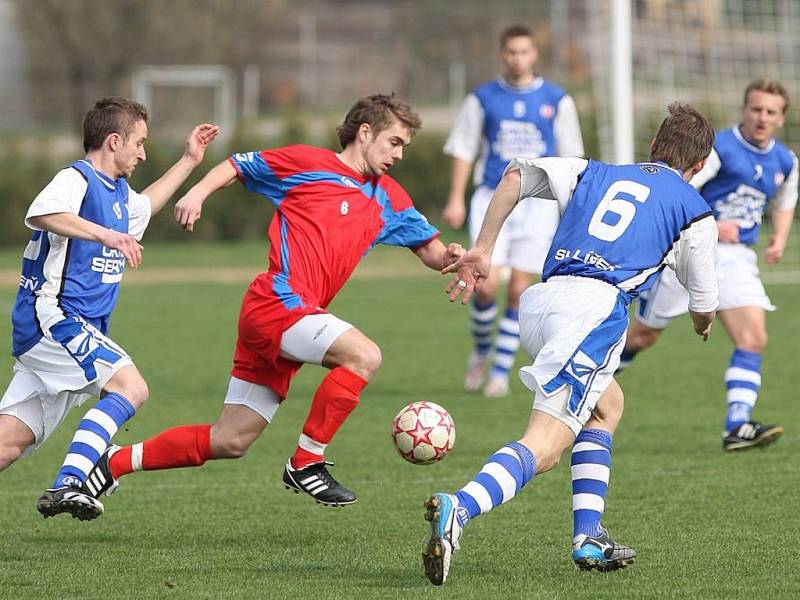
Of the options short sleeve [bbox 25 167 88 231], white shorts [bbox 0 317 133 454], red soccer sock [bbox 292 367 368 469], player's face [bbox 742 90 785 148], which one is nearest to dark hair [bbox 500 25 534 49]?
player's face [bbox 742 90 785 148]

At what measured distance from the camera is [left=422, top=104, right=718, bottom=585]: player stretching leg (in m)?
5.04

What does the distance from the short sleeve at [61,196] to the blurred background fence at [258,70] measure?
18664mm

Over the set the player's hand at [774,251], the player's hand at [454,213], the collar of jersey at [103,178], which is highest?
the collar of jersey at [103,178]

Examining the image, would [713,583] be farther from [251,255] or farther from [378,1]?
[378,1]

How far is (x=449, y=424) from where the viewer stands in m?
5.70

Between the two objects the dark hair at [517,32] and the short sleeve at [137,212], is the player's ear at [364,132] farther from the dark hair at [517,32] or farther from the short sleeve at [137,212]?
the dark hair at [517,32]

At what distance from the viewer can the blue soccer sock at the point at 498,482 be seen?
4.79 m

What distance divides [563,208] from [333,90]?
1417 inches

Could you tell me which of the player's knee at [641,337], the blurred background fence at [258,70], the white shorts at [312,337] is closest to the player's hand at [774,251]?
the player's knee at [641,337]

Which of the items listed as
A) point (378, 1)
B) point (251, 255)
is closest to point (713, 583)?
point (251, 255)

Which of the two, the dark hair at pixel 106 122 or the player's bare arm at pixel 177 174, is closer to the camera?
the dark hair at pixel 106 122

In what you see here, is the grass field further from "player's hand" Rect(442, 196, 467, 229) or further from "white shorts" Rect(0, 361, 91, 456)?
"player's hand" Rect(442, 196, 467, 229)

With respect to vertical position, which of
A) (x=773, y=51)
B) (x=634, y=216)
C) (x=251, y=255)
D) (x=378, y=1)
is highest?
(x=378, y=1)

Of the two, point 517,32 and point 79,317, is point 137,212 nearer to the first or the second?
point 79,317
